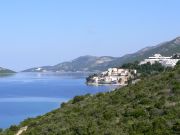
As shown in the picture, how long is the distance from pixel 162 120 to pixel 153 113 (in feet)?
4.16

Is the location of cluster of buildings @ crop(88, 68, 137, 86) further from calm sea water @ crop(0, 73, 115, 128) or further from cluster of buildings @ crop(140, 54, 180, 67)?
cluster of buildings @ crop(140, 54, 180, 67)

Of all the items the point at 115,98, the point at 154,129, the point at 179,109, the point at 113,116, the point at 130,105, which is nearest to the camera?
the point at 154,129

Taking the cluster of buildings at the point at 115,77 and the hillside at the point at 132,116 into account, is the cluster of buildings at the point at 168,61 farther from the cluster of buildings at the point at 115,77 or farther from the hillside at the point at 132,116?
the hillside at the point at 132,116

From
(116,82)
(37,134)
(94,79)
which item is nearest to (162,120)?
(37,134)

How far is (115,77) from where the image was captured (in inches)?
4931

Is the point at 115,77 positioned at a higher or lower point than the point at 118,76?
lower

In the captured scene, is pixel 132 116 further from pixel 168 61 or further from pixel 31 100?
pixel 168 61

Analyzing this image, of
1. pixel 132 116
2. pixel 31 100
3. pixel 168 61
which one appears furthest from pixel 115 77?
pixel 132 116

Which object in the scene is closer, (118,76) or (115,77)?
(118,76)

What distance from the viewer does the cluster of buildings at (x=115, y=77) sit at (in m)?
114

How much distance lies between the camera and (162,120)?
12.7 m

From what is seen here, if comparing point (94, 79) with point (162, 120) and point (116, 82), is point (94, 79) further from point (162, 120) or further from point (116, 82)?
point (162, 120)

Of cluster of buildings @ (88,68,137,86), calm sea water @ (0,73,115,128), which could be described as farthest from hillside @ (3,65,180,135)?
cluster of buildings @ (88,68,137,86)

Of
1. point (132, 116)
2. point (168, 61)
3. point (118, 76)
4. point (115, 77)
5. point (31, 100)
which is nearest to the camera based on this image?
point (132, 116)
